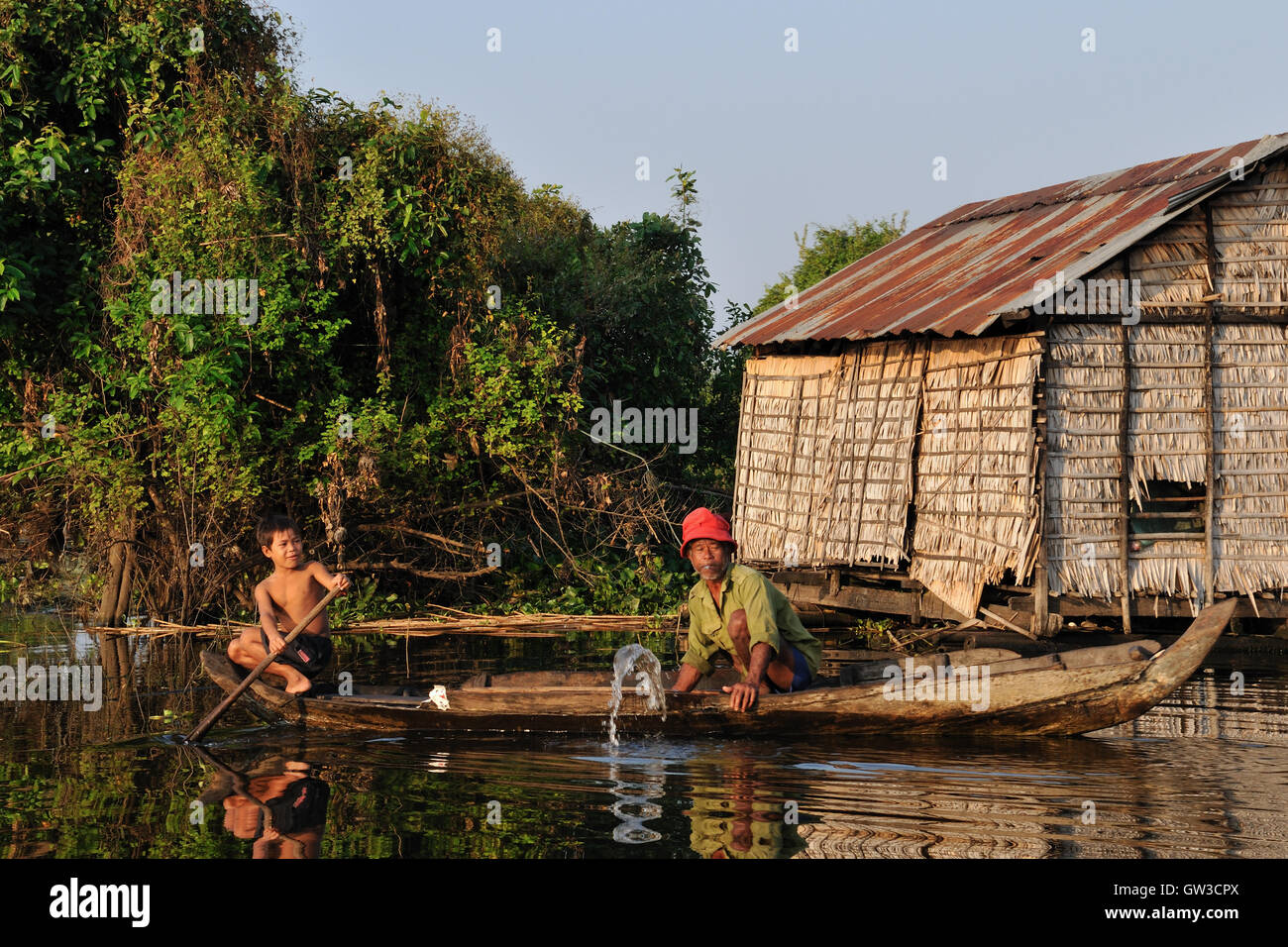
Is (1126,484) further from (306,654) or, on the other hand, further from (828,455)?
(306,654)

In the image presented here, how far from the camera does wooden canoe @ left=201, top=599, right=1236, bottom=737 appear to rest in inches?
281

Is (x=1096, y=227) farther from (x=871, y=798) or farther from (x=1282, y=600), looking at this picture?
(x=871, y=798)

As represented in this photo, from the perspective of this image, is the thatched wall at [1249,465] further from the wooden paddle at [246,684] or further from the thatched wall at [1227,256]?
the wooden paddle at [246,684]

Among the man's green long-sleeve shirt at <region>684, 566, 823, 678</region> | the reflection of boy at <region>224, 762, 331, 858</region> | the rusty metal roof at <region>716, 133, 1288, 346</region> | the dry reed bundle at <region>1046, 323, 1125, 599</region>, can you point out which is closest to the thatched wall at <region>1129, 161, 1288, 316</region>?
the rusty metal roof at <region>716, 133, 1288, 346</region>

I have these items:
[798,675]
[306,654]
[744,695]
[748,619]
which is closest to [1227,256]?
[798,675]

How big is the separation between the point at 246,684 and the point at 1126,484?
680 cm

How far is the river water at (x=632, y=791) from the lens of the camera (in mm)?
5234

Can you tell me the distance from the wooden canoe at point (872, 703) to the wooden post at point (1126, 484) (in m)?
3.00

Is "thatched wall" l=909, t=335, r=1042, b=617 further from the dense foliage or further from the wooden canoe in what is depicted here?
the dense foliage

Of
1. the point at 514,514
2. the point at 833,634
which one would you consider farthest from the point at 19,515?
the point at 833,634

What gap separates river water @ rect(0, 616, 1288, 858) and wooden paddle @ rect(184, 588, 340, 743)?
0.55 feet

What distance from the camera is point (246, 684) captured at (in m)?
7.56

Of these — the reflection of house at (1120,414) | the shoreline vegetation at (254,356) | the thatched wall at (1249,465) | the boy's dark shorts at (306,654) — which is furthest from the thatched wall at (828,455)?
the boy's dark shorts at (306,654)
